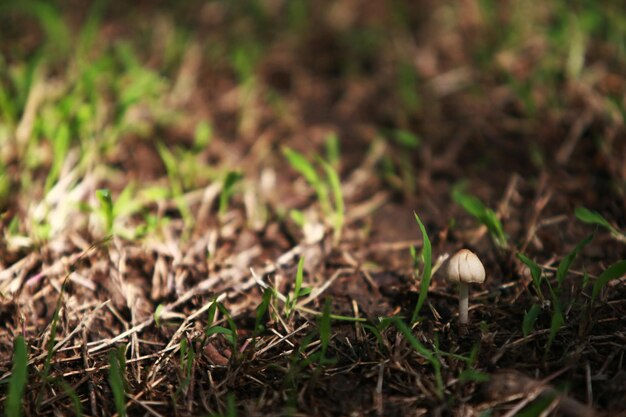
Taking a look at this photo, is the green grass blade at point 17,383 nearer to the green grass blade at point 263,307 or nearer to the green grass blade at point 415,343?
the green grass blade at point 263,307

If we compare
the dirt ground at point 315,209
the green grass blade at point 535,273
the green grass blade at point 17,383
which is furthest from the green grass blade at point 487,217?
the green grass blade at point 17,383

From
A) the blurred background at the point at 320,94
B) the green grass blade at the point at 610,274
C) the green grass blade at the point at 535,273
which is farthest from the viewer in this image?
the blurred background at the point at 320,94

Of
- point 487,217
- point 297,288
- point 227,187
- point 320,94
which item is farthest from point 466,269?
point 320,94

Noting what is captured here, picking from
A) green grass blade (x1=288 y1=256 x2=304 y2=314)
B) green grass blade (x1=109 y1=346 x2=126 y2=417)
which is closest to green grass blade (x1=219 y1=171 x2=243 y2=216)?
green grass blade (x1=288 y1=256 x2=304 y2=314)

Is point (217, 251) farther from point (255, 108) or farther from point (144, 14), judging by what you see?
point (144, 14)

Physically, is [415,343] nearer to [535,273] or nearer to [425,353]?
[425,353]

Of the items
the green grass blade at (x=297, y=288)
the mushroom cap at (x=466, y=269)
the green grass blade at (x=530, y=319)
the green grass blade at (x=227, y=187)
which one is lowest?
the green grass blade at (x=530, y=319)
